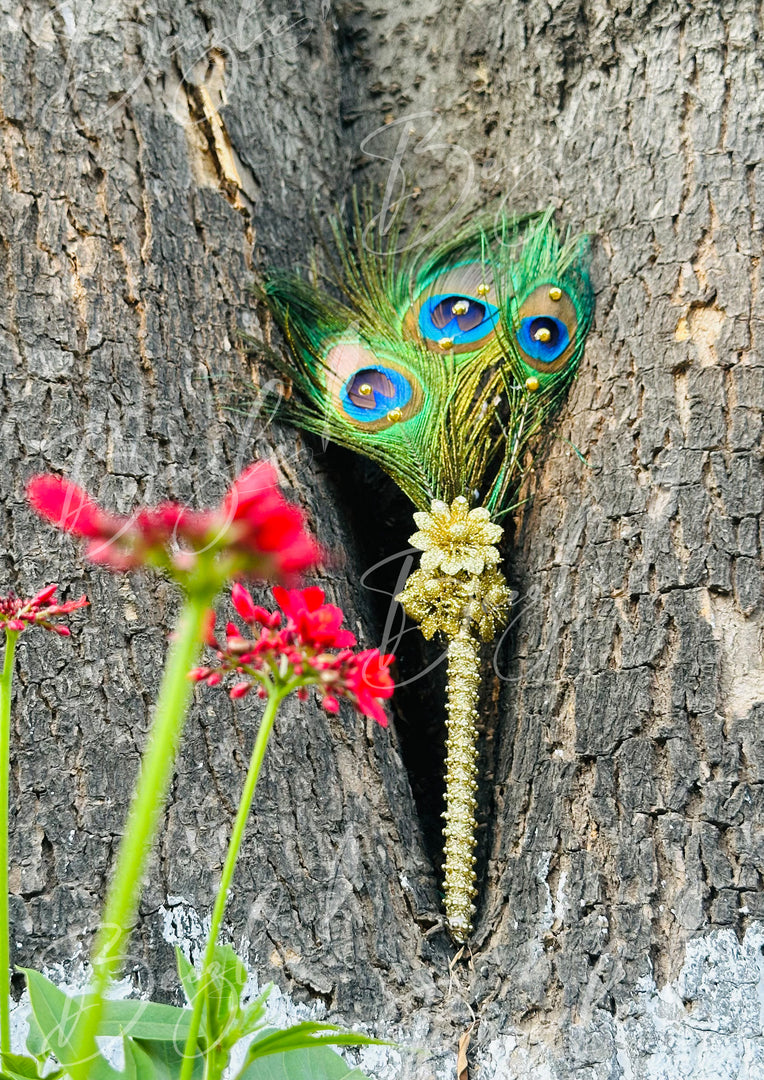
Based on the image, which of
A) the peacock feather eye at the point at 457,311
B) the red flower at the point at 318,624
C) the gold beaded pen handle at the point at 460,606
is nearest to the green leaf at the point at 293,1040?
the red flower at the point at 318,624

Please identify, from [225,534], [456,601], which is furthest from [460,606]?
[225,534]

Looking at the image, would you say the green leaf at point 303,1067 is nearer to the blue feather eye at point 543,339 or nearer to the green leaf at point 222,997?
the green leaf at point 222,997

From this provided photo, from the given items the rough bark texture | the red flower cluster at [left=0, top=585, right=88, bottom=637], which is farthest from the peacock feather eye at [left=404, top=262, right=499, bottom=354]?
the red flower cluster at [left=0, top=585, right=88, bottom=637]

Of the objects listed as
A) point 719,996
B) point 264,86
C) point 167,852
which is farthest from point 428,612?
point 264,86

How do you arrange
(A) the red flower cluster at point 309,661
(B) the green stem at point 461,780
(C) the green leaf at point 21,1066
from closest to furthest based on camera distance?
(A) the red flower cluster at point 309,661, (C) the green leaf at point 21,1066, (B) the green stem at point 461,780

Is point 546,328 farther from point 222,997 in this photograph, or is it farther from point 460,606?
point 222,997

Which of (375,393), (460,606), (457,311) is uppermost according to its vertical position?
(457,311)

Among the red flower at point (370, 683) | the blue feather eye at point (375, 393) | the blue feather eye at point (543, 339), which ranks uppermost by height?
the blue feather eye at point (543, 339)

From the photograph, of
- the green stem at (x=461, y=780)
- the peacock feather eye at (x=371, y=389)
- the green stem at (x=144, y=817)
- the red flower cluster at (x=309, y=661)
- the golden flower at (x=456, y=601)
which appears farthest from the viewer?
the peacock feather eye at (x=371, y=389)
